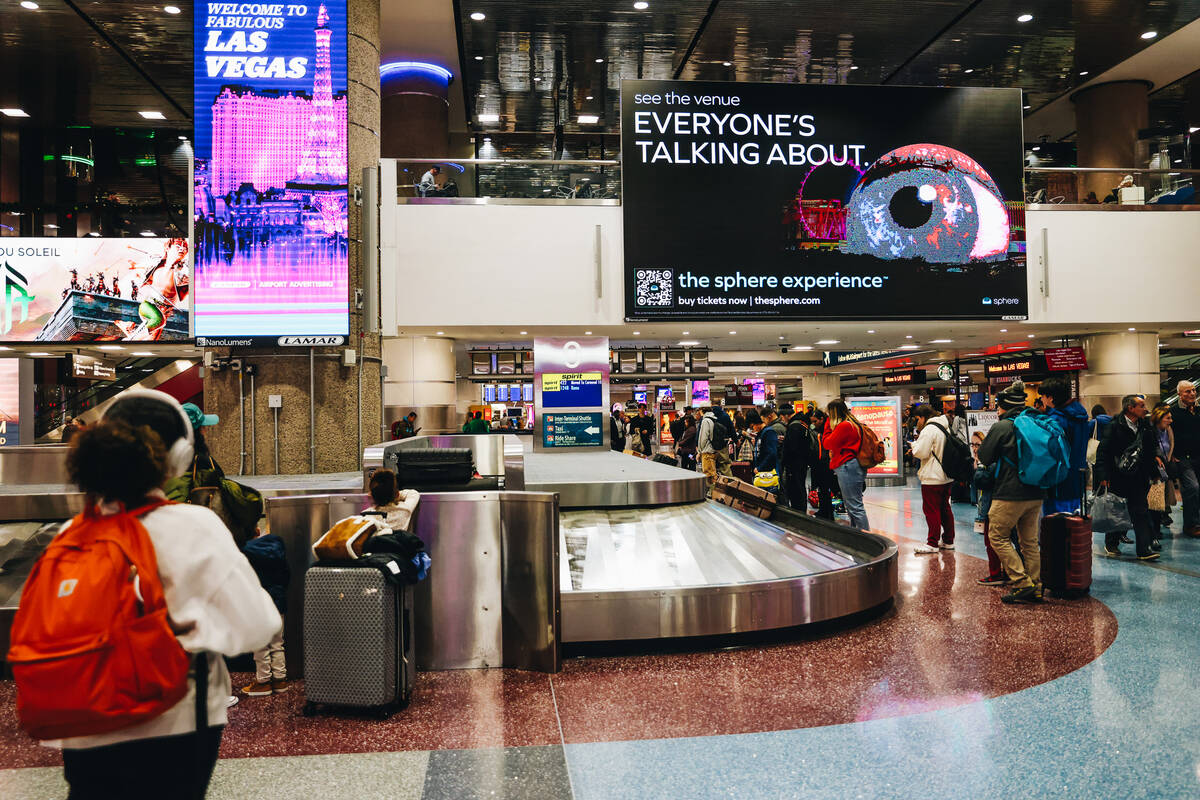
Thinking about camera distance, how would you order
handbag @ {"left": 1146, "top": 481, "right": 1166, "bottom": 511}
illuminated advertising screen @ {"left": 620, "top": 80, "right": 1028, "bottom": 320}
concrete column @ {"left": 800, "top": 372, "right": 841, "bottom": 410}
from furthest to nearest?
1. concrete column @ {"left": 800, "top": 372, "right": 841, "bottom": 410}
2. illuminated advertising screen @ {"left": 620, "top": 80, "right": 1028, "bottom": 320}
3. handbag @ {"left": 1146, "top": 481, "right": 1166, "bottom": 511}

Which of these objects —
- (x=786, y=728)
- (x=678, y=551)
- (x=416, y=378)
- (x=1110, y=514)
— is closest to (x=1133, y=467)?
(x=1110, y=514)

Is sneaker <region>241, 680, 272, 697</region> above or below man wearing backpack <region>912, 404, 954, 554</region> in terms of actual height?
below

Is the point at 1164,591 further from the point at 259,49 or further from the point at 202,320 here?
the point at 259,49

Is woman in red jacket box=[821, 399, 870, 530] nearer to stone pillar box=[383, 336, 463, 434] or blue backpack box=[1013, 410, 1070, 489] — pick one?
blue backpack box=[1013, 410, 1070, 489]

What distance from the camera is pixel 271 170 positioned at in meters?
9.33

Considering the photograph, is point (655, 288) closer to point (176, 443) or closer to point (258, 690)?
point (258, 690)

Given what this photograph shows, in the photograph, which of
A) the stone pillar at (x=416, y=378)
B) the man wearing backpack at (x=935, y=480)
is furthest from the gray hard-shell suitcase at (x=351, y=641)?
the stone pillar at (x=416, y=378)

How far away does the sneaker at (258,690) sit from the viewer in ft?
15.1

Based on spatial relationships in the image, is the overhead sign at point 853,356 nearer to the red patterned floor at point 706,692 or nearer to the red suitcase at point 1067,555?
the red suitcase at point 1067,555

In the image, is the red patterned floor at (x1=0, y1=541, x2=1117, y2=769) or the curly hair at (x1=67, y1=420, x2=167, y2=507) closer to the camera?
the curly hair at (x1=67, y1=420, x2=167, y2=507)

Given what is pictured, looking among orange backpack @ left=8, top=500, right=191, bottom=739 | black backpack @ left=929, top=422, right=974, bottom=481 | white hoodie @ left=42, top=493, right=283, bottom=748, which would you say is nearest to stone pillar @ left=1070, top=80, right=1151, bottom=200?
black backpack @ left=929, top=422, right=974, bottom=481

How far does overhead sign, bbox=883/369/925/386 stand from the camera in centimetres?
2491

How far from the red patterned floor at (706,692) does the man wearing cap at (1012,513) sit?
0.47m

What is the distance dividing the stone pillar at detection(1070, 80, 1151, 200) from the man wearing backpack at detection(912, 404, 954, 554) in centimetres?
964
